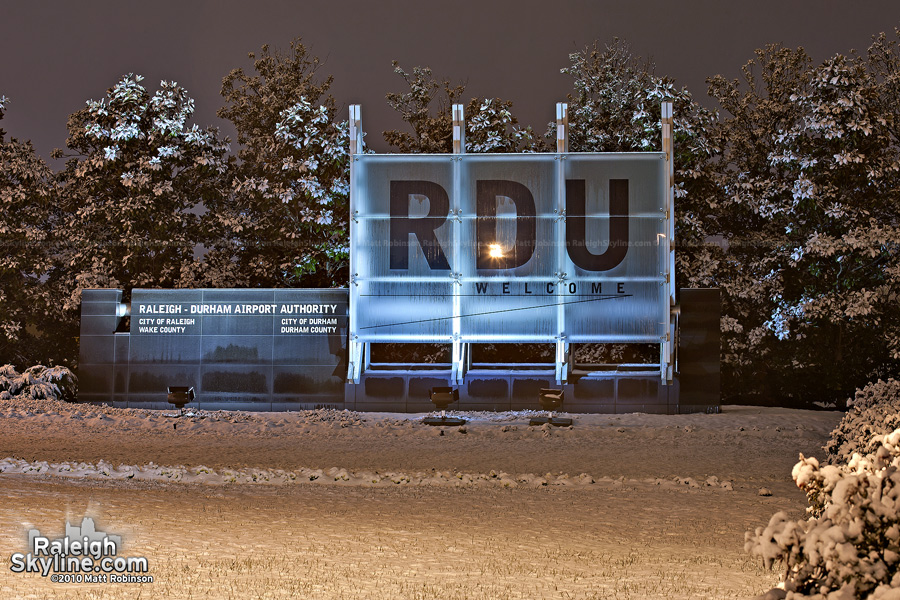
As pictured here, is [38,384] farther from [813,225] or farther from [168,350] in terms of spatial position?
[813,225]

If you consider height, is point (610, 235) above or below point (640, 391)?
above

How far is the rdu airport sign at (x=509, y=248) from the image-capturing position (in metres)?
17.9

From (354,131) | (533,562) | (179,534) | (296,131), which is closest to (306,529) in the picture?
(179,534)

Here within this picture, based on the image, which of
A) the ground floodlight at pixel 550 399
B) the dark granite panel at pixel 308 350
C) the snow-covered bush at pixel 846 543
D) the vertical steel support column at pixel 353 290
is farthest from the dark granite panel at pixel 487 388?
the snow-covered bush at pixel 846 543

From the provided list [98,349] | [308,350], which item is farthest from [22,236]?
[308,350]

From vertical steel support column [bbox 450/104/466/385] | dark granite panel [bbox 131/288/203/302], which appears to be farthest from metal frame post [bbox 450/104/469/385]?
dark granite panel [bbox 131/288/203/302]

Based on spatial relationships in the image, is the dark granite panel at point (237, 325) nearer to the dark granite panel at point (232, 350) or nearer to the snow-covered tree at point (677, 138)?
the dark granite panel at point (232, 350)

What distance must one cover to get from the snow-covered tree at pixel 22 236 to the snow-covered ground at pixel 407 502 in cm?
977

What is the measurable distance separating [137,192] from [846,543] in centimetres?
2284

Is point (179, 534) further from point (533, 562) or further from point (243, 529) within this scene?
point (533, 562)

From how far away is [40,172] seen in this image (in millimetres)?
25000

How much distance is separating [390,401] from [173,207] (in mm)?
10010

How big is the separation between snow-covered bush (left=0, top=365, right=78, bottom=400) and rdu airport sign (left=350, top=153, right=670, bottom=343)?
715 centimetres

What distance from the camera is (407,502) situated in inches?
350
